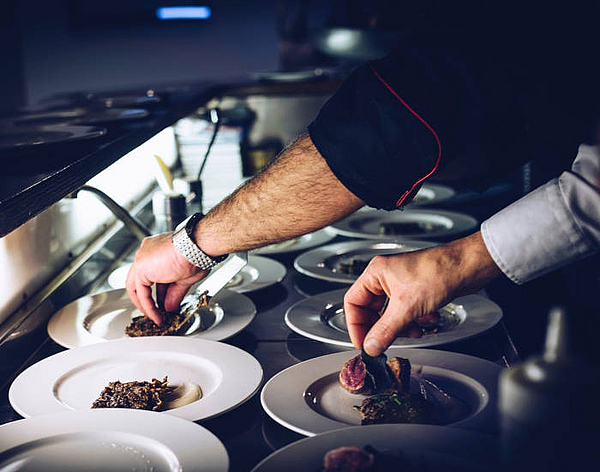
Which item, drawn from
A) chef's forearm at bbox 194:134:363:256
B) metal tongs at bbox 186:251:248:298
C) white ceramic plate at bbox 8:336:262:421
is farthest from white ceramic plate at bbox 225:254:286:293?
white ceramic plate at bbox 8:336:262:421

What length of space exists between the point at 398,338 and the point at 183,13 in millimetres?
4929

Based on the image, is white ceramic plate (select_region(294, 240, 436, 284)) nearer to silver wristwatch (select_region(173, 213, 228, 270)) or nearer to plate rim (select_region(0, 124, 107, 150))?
silver wristwatch (select_region(173, 213, 228, 270))

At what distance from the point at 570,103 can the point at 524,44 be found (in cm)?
20

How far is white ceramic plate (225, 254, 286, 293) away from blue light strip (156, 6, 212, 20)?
4.23m

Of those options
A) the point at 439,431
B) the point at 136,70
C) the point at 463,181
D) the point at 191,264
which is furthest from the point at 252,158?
the point at 136,70

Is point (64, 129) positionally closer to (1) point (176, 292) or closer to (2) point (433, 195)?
(1) point (176, 292)

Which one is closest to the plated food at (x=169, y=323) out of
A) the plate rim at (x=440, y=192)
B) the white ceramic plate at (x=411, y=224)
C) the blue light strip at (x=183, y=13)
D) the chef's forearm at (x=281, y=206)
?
the chef's forearm at (x=281, y=206)

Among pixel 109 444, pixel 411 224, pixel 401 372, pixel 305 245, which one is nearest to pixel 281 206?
pixel 401 372

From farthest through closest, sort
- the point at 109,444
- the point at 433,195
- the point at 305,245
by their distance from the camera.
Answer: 1. the point at 433,195
2. the point at 305,245
3. the point at 109,444

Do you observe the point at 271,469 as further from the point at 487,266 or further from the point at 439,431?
the point at 487,266

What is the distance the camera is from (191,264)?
1.46m

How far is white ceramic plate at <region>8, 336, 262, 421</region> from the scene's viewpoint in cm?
109

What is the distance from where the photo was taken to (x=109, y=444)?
37.8 inches

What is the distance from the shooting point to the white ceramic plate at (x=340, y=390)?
3.29 feet
